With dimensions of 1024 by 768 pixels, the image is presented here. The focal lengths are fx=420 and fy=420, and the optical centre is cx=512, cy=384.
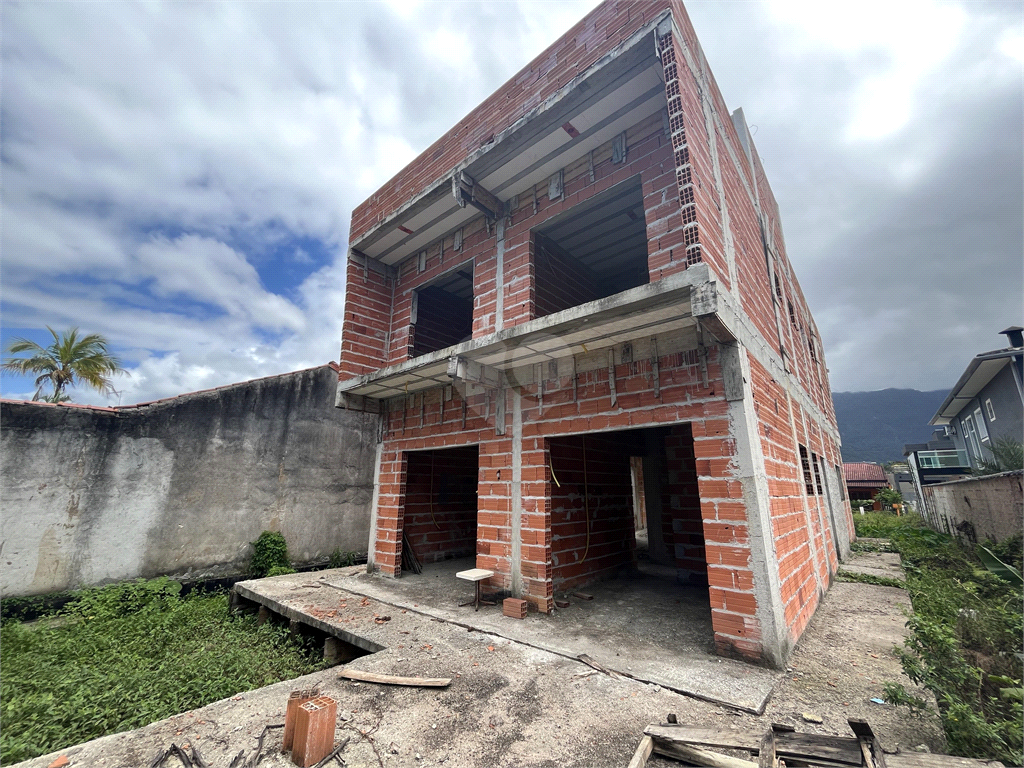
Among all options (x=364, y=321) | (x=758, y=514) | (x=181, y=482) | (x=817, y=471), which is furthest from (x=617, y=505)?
(x=181, y=482)

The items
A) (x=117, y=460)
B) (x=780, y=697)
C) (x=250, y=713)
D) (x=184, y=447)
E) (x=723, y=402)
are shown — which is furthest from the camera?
(x=184, y=447)

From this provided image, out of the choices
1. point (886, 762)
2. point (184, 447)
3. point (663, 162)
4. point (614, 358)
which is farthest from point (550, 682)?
point (184, 447)

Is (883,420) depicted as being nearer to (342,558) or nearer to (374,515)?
(342,558)

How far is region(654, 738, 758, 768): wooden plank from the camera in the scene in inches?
92.0

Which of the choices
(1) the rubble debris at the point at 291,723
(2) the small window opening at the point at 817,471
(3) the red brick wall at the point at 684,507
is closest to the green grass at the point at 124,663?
(1) the rubble debris at the point at 291,723

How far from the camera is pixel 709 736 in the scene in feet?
8.34

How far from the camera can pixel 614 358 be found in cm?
504

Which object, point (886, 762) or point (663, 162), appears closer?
point (886, 762)

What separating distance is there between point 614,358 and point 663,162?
238 cm

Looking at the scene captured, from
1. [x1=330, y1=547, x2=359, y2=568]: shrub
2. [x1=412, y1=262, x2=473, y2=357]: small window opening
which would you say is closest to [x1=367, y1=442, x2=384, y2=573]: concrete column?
[x1=412, y1=262, x2=473, y2=357]: small window opening

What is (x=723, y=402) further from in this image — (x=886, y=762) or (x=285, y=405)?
(x=285, y=405)

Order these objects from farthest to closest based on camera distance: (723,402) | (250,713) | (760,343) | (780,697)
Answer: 1. (760,343)
2. (723,402)
3. (780,697)
4. (250,713)

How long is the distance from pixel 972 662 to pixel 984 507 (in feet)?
26.9

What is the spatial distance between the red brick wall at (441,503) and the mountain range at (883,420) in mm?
134054
